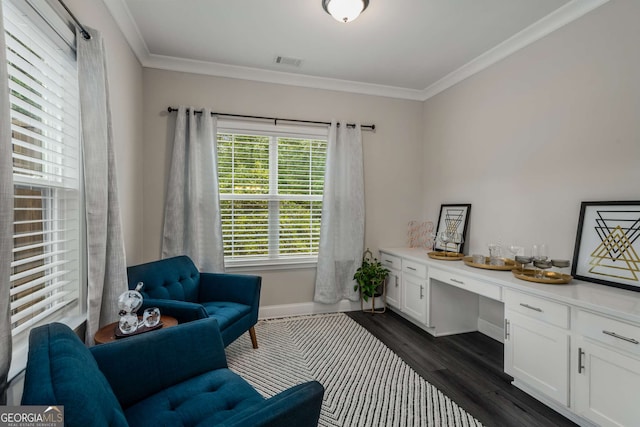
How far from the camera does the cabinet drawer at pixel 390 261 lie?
363cm

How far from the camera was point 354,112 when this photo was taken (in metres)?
3.86

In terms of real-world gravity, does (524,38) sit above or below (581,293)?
above

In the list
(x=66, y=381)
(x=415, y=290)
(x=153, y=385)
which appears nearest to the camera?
(x=66, y=381)

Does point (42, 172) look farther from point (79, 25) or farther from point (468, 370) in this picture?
point (468, 370)

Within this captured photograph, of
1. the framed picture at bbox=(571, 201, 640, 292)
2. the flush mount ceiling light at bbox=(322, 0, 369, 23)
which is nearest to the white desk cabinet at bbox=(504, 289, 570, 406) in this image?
the framed picture at bbox=(571, 201, 640, 292)

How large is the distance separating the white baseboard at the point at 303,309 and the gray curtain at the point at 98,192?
1.83 metres

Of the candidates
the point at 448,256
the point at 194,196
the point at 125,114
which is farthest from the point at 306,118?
the point at 448,256

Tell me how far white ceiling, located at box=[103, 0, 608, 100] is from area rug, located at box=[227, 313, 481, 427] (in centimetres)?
272

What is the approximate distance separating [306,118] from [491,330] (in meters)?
2.97

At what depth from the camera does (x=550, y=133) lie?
2541 millimetres

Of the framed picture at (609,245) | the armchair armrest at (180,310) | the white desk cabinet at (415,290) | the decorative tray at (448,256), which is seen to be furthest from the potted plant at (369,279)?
the armchair armrest at (180,310)

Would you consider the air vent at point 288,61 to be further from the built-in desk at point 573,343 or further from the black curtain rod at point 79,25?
the built-in desk at point 573,343

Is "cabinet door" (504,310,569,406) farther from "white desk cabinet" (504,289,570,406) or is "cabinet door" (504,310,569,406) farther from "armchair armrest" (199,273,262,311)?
"armchair armrest" (199,273,262,311)

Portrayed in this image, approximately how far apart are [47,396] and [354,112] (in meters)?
3.66
